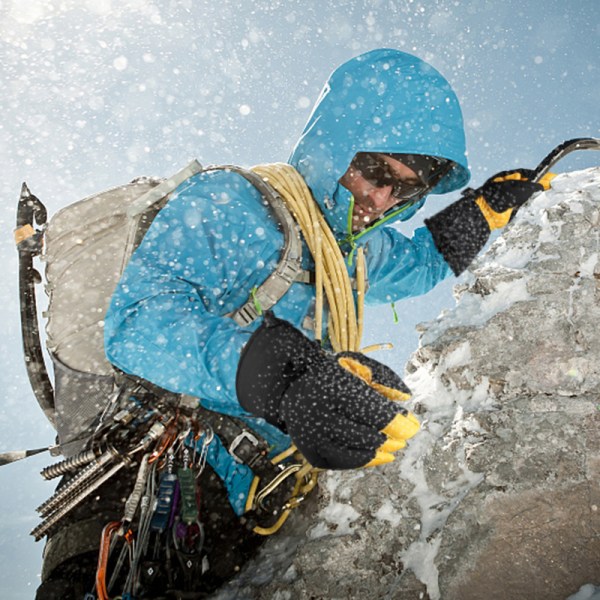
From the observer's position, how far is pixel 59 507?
8.43 feet

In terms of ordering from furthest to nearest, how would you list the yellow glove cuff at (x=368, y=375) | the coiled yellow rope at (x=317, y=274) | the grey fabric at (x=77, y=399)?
the coiled yellow rope at (x=317, y=274)
the grey fabric at (x=77, y=399)
the yellow glove cuff at (x=368, y=375)

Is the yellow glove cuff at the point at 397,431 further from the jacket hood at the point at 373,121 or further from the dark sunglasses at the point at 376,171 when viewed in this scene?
the dark sunglasses at the point at 376,171

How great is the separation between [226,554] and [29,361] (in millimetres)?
2049

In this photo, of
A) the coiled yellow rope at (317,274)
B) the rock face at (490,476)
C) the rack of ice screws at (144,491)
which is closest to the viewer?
the rock face at (490,476)

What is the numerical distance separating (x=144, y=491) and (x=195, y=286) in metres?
1.35

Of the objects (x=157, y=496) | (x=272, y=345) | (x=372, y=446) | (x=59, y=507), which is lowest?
(x=157, y=496)

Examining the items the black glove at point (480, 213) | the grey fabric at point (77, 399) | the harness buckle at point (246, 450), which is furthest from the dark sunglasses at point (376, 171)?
the grey fabric at point (77, 399)

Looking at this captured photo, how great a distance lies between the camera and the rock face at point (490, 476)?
203cm

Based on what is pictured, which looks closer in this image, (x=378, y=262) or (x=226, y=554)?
(x=226, y=554)

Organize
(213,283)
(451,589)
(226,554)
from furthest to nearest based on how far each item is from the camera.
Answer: (226,554) < (213,283) < (451,589)

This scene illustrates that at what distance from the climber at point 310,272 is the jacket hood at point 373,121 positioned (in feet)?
0.03

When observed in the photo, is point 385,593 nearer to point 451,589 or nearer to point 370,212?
point 451,589

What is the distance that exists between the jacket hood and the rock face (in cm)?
118

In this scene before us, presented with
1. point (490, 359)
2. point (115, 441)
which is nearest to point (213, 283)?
point (115, 441)
